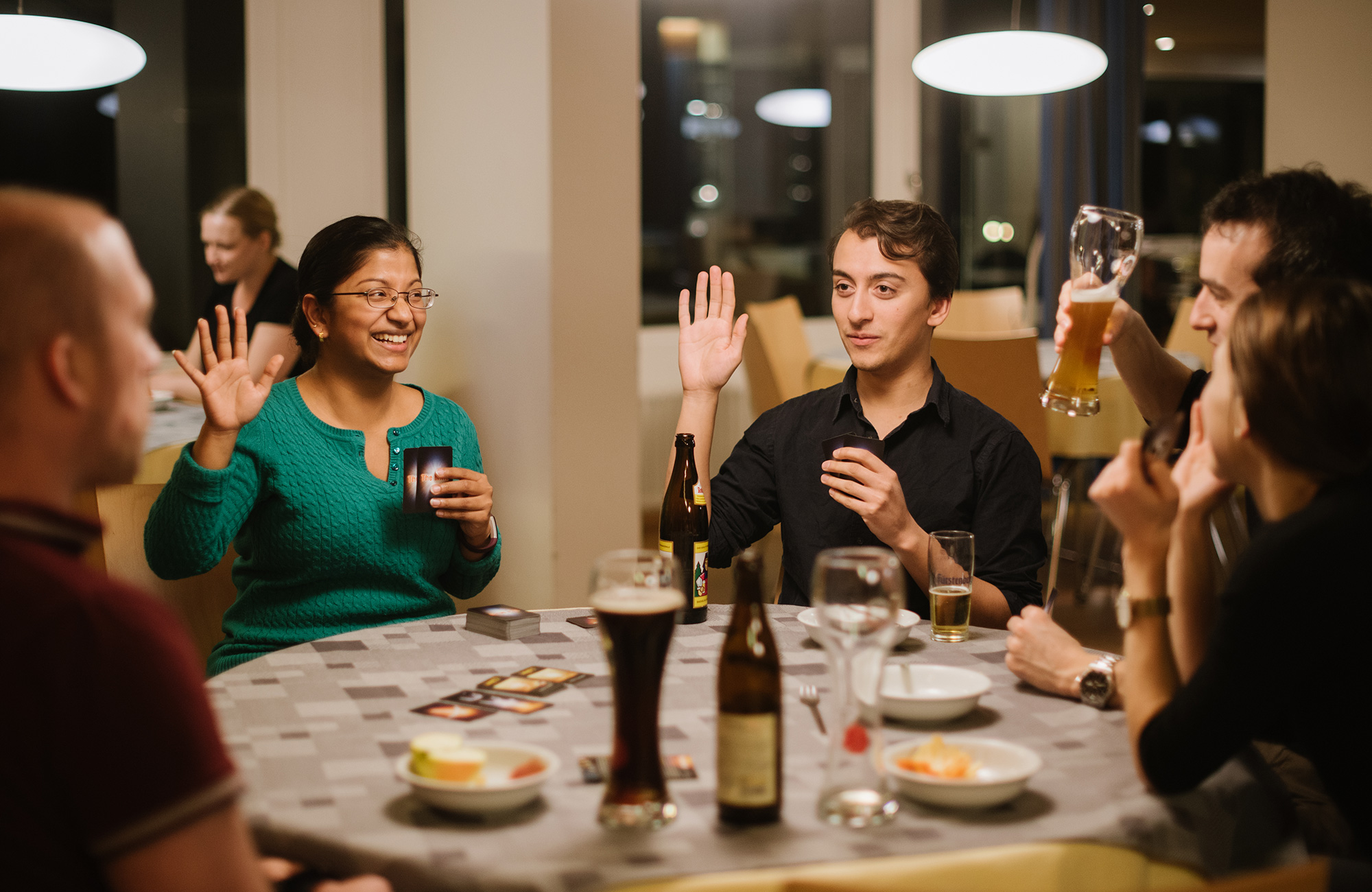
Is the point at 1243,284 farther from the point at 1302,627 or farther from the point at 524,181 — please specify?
the point at 524,181

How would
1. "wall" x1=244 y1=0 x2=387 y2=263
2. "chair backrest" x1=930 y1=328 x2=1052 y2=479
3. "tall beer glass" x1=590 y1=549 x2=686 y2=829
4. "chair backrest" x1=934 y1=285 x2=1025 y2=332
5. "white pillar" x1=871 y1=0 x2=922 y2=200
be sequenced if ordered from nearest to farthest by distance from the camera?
1. "tall beer glass" x1=590 y1=549 x2=686 y2=829
2. "chair backrest" x1=930 y1=328 x2=1052 y2=479
3. "wall" x1=244 y1=0 x2=387 y2=263
4. "chair backrest" x1=934 y1=285 x2=1025 y2=332
5. "white pillar" x1=871 y1=0 x2=922 y2=200

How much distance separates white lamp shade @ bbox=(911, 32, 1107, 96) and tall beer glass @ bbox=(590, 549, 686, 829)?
3.51 m

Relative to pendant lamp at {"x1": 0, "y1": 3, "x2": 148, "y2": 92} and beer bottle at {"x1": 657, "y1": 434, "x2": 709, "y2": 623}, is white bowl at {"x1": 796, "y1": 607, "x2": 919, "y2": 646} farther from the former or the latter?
pendant lamp at {"x1": 0, "y1": 3, "x2": 148, "y2": 92}

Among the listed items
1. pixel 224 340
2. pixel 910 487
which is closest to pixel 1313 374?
pixel 910 487

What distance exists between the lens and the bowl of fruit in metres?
1.04

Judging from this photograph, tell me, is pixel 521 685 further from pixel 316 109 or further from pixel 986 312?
pixel 986 312

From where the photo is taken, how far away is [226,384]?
1.91 m

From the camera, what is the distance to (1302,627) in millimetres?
1129

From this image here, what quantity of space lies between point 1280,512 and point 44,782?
3.80 feet

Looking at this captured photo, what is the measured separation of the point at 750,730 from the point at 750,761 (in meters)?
0.03

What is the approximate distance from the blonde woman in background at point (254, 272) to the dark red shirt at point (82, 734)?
3.25 metres

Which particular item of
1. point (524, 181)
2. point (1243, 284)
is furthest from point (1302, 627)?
point (524, 181)

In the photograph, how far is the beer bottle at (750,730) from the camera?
1.04 metres

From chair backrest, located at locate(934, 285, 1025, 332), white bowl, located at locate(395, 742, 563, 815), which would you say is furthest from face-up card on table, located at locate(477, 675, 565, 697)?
chair backrest, located at locate(934, 285, 1025, 332)
